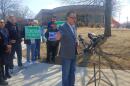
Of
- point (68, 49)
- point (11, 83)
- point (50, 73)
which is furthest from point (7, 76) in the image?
point (68, 49)

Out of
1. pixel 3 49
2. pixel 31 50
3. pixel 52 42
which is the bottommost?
pixel 31 50

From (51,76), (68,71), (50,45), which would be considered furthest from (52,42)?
(68,71)

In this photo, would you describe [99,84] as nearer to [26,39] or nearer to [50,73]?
[50,73]

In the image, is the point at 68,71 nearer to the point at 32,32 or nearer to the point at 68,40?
the point at 68,40

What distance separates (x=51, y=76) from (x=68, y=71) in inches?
105

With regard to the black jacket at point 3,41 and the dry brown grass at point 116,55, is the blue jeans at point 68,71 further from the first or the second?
the dry brown grass at point 116,55

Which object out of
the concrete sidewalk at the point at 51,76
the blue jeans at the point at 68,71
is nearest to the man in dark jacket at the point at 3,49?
the concrete sidewalk at the point at 51,76

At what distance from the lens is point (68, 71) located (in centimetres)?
805

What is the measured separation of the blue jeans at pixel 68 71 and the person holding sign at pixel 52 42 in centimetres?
541

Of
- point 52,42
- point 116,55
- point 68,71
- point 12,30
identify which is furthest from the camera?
point 116,55

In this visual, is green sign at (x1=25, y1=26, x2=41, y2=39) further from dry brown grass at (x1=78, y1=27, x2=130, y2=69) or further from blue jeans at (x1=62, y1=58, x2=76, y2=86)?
blue jeans at (x1=62, y1=58, x2=76, y2=86)

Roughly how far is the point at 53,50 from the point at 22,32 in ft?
5.75

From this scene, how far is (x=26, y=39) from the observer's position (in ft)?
43.2

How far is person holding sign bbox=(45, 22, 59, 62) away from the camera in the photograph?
1348 centimetres
